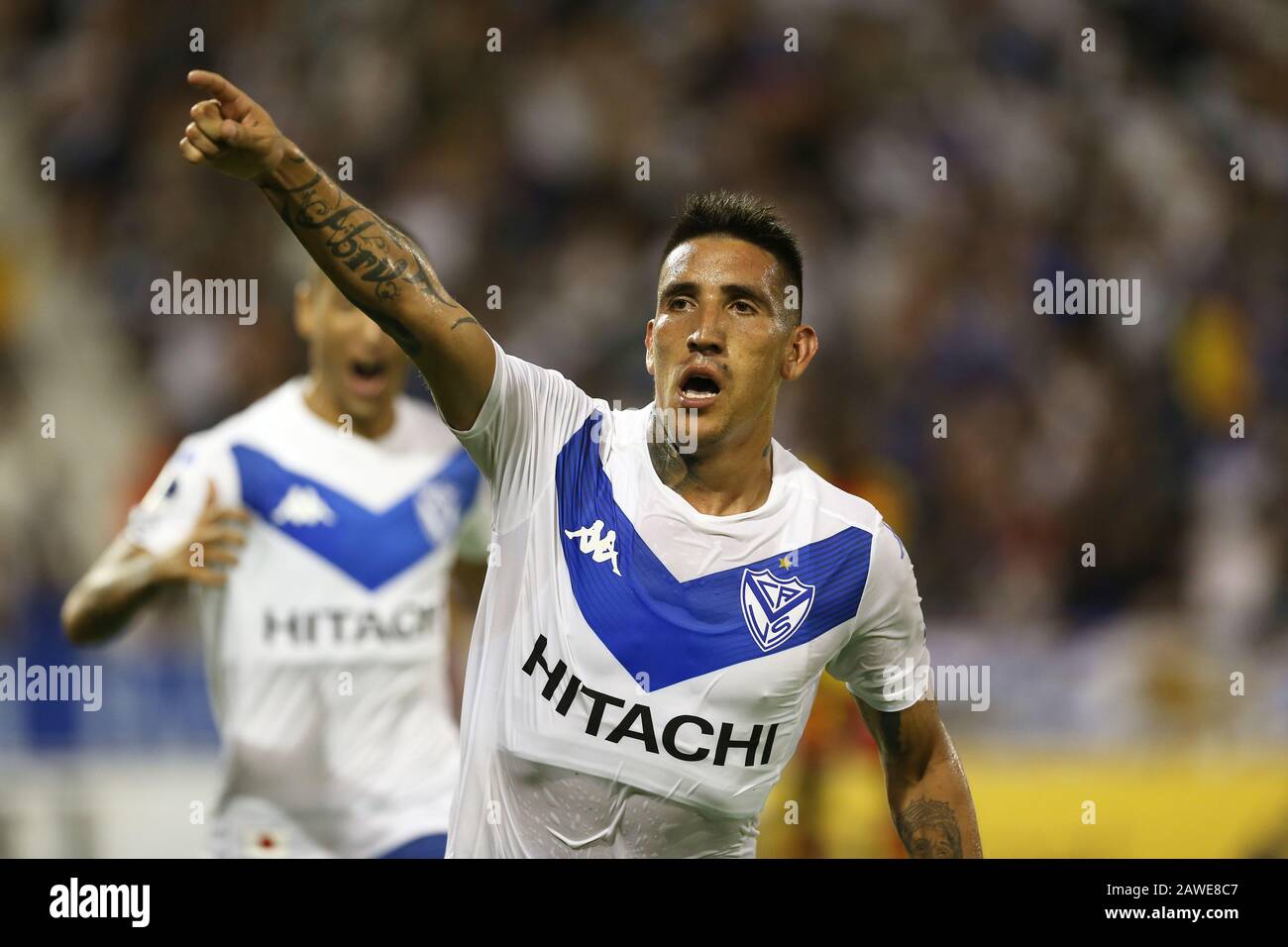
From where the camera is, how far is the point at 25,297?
1096 cm

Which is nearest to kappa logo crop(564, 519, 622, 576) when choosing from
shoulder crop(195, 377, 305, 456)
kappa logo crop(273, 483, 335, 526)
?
kappa logo crop(273, 483, 335, 526)

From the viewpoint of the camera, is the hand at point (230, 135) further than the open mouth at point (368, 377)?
No

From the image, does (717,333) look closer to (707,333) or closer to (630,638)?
(707,333)

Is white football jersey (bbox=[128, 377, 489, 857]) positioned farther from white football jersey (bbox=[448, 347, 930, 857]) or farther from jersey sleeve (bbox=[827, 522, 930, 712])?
jersey sleeve (bbox=[827, 522, 930, 712])

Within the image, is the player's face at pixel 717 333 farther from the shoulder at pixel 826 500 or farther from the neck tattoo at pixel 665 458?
the shoulder at pixel 826 500

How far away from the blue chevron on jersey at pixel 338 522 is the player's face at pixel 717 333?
1957mm

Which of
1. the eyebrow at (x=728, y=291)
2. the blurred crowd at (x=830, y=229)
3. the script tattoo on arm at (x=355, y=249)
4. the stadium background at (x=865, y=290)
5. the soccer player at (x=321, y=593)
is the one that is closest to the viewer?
the script tattoo on arm at (x=355, y=249)

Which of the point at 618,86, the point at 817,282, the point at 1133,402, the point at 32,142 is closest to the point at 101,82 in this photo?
the point at 32,142

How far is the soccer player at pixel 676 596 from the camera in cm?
379

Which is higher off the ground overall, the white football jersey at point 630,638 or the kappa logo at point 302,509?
the kappa logo at point 302,509

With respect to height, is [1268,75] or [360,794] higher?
[1268,75]

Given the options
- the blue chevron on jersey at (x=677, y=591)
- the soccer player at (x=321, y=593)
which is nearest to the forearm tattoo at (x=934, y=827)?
the blue chevron on jersey at (x=677, y=591)
